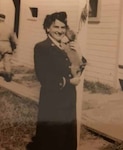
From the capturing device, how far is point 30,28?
1.20m

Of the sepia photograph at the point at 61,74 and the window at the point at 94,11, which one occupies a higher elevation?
the window at the point at 94,11

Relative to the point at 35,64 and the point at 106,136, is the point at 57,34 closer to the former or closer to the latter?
the point at 35,64

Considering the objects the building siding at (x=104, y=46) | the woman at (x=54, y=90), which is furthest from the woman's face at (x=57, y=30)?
the building siding at (x=104, y=46)

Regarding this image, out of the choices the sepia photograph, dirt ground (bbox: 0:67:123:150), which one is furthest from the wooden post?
dirt ground (bbox: 0:67:123:150)

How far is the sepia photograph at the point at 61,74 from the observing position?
1.19 metres

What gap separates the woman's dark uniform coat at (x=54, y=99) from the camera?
1.21 metres

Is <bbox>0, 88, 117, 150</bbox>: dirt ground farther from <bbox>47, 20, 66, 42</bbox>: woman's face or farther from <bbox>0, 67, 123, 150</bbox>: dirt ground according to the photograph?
<bbox>47, 20, 66, 42</bbox>: woman's face

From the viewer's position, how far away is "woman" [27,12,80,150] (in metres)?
1.21

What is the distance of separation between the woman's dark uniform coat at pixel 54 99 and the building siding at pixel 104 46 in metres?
0.10

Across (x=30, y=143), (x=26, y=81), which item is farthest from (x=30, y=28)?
(x=30, y=143)

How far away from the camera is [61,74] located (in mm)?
1216

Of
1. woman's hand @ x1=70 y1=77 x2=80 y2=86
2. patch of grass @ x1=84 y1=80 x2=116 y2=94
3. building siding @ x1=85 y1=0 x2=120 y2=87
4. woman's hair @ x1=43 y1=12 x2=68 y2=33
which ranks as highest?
woman's hair @ x1=43 y1=12 x2=68 y2=33

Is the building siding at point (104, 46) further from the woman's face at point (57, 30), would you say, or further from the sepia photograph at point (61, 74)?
A: the woman's face at point (57, 30)

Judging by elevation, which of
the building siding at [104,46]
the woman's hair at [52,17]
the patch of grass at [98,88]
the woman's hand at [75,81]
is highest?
the woman's hair at [52,17]
